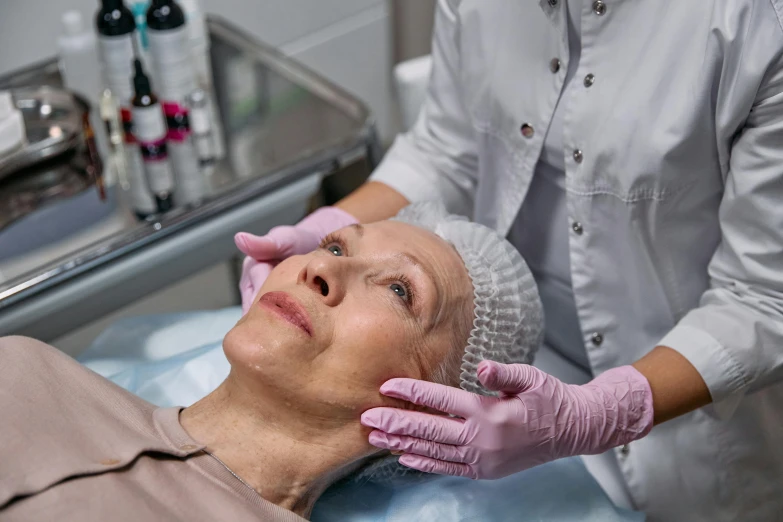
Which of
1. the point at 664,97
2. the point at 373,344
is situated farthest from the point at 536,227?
the point at 373,344

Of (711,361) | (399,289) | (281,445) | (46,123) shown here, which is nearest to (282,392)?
(281,445)

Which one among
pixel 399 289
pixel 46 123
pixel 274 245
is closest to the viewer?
pixel 399 289

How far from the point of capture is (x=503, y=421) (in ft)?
3.73

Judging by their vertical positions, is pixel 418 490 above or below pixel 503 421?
below

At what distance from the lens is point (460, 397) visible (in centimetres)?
113

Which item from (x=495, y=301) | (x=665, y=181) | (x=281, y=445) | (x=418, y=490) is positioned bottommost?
(x=418, y=490)

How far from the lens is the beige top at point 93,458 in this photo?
1035 mm

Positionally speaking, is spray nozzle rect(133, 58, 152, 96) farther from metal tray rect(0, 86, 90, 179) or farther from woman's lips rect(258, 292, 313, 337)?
woman's lips rect(258, 292, 313, 337)

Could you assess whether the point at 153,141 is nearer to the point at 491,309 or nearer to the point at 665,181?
the point at 491,309

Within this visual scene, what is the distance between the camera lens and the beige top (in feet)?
3.40

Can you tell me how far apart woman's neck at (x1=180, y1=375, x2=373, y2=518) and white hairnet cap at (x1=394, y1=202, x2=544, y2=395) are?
0.21 m

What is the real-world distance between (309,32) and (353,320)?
5.39 feet

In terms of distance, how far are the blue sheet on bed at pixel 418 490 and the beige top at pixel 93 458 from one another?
0.19 metres

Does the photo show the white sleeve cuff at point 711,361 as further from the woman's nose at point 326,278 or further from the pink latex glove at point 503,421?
the woman's nose at point 326,278
